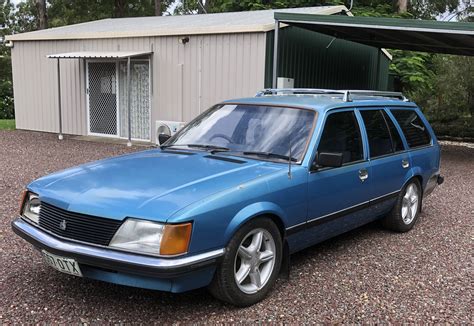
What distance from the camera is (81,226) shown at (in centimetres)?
338

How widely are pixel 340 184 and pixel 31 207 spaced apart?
266 centimetres

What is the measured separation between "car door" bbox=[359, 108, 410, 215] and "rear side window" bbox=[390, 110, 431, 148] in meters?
0.23

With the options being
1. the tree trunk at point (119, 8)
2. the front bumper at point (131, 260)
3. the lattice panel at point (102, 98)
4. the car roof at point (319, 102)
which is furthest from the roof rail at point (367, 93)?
A: the tree trunk at point (119, 8)

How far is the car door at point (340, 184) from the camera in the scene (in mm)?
4293

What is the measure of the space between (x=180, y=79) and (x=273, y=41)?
8.93 feet

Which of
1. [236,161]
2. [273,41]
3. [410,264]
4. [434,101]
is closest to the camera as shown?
[236,161]

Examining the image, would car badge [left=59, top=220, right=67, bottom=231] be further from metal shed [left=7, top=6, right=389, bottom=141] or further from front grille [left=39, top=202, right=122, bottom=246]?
metal shed [left=7, top=6, right=389, bottom=141]

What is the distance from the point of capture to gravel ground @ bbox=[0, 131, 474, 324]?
3609 mm

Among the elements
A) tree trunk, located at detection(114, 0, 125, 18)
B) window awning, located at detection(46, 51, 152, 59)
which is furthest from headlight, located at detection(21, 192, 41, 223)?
tree trunk, located at detection(114, 0, 125, 18)

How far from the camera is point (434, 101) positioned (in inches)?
839

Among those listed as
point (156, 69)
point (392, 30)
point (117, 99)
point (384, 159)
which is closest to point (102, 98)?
point (117, 99)

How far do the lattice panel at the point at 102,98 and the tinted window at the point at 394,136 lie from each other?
9991 millimetres

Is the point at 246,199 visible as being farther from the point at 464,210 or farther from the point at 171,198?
the point at 464,210

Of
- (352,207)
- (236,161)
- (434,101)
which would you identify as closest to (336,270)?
(352,207)
